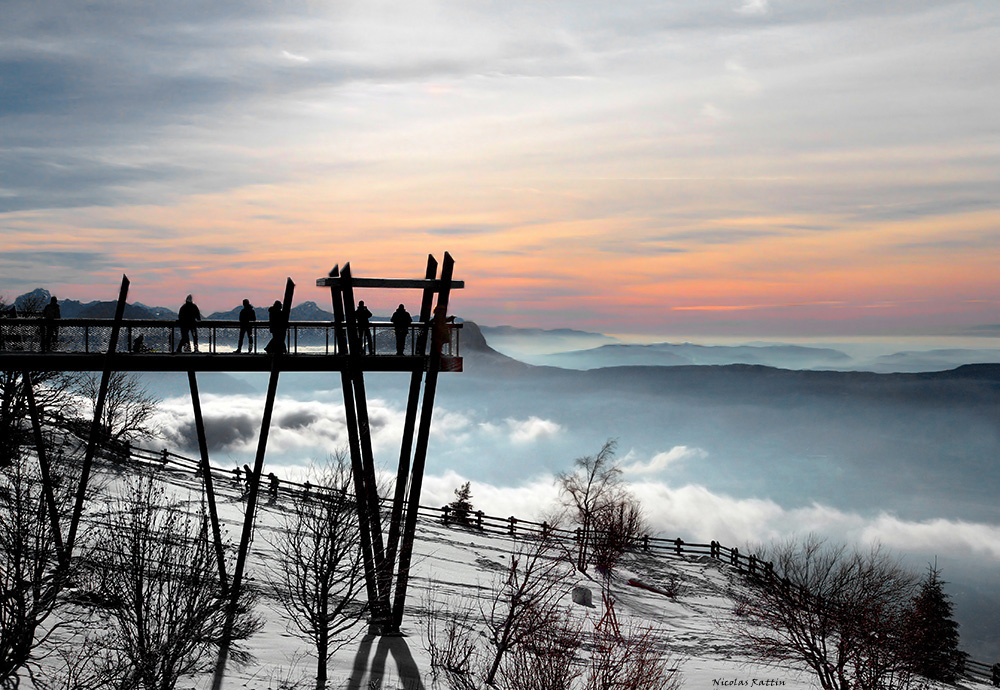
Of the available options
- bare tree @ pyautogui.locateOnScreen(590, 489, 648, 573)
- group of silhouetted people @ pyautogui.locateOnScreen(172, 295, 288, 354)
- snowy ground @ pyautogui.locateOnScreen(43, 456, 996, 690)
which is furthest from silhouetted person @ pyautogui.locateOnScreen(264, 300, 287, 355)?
bare tree @ pyautogui.locateOnScreen(590, 489, 648, 573)

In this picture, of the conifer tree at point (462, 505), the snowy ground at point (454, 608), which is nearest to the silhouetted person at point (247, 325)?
the snowy ground at point (454, 608)

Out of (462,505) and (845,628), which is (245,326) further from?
(462,505)

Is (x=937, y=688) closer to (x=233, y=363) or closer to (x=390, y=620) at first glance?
(x=390, y=620)

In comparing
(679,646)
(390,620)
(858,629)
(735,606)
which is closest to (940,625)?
(735,606)

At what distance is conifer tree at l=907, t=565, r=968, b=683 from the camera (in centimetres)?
3356

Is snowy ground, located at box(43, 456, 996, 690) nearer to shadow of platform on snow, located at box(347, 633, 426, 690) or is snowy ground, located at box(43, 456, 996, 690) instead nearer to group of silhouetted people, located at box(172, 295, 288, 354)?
shadow of platform on snow, located at box(347, 633, 426, 690)

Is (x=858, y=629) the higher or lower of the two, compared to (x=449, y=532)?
higher

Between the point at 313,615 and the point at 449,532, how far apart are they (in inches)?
1404

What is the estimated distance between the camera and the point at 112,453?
155ft

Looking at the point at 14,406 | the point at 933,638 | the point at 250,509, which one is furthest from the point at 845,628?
the point at 14,406

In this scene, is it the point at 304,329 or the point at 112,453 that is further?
the point at 112,453

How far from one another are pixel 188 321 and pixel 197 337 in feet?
1.92

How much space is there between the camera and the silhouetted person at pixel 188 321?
760 inches

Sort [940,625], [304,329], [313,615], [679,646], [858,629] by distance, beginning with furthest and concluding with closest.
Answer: [940,625] → [679,646] → [858,629] → [304,329] → [313,615]
